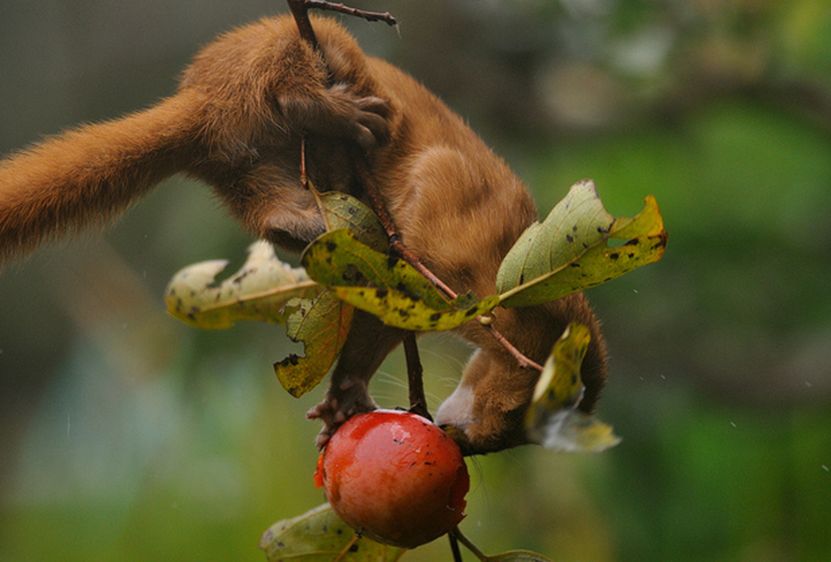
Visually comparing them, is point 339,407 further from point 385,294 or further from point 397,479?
point 385,294

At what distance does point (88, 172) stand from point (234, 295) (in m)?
0.61

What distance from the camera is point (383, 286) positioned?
1174mm

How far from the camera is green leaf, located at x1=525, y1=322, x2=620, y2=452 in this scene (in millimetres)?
982

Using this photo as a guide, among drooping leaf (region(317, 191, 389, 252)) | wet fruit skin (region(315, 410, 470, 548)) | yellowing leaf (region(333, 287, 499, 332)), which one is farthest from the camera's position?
drooping leaf (region(317, 191, 389, 252))

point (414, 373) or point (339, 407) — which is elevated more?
point (414, 373)

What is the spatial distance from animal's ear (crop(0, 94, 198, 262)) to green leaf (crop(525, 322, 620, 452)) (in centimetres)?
102

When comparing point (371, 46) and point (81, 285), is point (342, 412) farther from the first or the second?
point (81, 285)

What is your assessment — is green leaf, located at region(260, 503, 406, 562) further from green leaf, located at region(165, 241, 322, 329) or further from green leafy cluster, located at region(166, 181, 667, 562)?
green leaf, located at region(165, 241, 322, 329)

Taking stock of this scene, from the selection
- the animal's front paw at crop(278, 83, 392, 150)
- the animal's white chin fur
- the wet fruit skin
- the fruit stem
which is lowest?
the animal's white chin fur

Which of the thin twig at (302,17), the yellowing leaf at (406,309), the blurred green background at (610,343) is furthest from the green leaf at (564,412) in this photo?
the blurred green background at (610,343)

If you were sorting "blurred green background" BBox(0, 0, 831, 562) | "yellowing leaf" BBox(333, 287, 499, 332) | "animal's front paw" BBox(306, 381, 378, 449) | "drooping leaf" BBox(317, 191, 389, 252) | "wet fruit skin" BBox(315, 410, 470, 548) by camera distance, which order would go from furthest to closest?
"blurred green background" BBox(0, 0, 831, 562) < "animal's front paw" BBox(306, 381, 378, 449) < "drooping leaf" BBox(317, 191, 389, 252) < "wet fruit skin" BBox(315, 410, 470, 548) < "yellowing leaf" BBox(333, 287, 499, 332)

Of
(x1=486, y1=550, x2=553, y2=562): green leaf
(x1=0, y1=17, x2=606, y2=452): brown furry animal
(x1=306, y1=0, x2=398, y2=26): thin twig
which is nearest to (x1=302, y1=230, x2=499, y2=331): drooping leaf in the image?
(x1=486, y1=550, x2=553, y2=562): green leaf

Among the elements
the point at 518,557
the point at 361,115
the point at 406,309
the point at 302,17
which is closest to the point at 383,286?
the point at 406,309

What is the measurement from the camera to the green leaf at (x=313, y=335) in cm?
129
